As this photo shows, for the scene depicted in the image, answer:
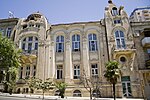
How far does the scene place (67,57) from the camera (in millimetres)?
28578

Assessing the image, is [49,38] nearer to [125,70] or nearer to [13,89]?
[13,89]

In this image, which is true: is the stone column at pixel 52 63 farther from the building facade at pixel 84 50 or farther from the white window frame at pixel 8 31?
the white window frame at pixel 8 31

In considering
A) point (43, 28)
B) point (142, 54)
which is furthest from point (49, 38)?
point (142, 54)

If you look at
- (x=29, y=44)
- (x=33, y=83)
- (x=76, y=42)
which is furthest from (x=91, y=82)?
(x=29, y=44)

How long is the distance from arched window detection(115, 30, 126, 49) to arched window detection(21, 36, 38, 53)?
15026 millimetres

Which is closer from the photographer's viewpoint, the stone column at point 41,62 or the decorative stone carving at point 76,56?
the stone column at point 41,62

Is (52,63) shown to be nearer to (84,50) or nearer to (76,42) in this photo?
(76,42)

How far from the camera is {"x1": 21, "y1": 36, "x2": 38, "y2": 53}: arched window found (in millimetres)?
30103

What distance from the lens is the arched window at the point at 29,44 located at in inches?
1185

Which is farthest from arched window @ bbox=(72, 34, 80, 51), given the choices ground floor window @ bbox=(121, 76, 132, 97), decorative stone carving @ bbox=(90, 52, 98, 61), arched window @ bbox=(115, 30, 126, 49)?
ground floor window @ bbox=(121, 76, 132, 97)

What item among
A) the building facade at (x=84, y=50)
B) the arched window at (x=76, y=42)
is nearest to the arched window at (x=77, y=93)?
the building facade at (x=84, y=50)

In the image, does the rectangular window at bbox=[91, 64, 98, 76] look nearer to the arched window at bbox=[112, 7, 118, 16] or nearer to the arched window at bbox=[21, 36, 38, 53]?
the arched window at bbox=[112, 7, 118, 16]

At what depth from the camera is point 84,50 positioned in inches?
1128

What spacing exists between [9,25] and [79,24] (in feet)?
47.8
